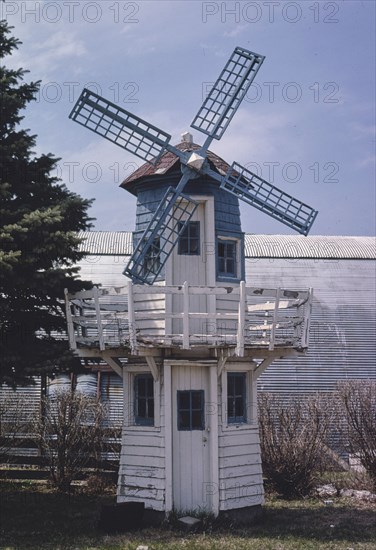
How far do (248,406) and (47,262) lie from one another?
5.59 meters

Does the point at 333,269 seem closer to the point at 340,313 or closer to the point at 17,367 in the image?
the point at 340,313

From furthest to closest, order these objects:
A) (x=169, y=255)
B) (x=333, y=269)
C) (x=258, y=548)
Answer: (x=333, y=269) → (x=169, y=255) → (x=258, y=548)

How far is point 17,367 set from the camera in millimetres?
14992

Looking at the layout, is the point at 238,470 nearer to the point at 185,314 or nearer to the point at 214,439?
the point at 214,439

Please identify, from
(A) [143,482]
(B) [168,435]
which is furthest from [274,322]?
(A) [143,482]

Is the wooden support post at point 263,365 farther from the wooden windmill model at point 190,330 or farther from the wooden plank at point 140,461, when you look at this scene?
the wooden plank at point 140,461

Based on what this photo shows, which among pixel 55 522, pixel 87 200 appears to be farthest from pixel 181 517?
pixel 87 200

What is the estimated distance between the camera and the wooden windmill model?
612 inches

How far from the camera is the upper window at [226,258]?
16688 mm

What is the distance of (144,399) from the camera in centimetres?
1645

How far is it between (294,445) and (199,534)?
6.32 m

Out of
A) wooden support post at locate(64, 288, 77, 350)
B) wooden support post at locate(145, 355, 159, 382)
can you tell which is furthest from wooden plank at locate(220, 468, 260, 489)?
wooden support post at locate(64, 288, 77, 350)

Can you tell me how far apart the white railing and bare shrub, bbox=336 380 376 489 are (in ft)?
19.0

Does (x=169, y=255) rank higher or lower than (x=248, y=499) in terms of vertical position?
higher
